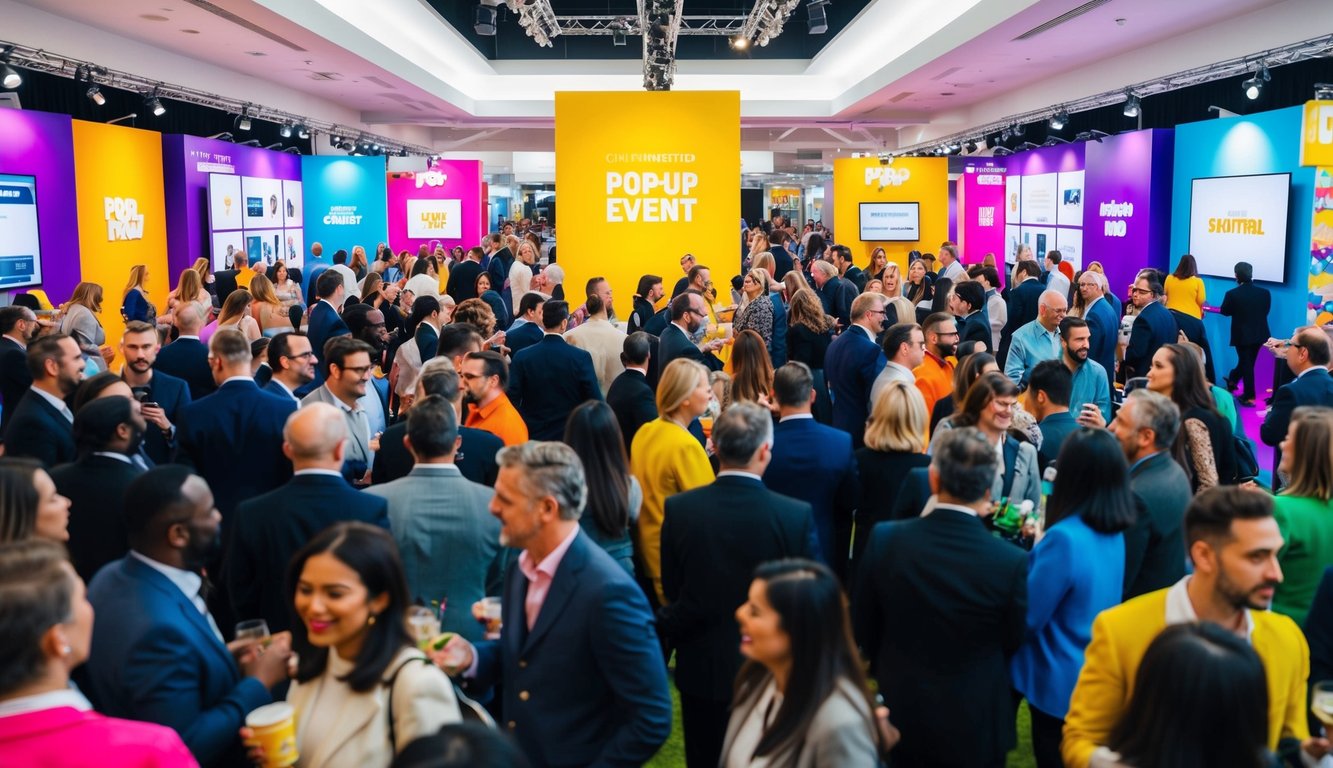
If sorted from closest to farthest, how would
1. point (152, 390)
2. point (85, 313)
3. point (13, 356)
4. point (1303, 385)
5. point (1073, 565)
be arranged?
1. point (1073, 565)
2. point (152, 390)
3. point (1303, 385)
4. point (13, 356)
5. point (85, 313)

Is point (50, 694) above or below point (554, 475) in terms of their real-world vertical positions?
below

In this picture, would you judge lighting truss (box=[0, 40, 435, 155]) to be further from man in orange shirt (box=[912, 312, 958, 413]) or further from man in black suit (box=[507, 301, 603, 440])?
man in orange shirt (box=[912, 312, 958, 413])

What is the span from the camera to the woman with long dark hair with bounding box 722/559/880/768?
2.01m

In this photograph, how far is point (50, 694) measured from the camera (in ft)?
6.14

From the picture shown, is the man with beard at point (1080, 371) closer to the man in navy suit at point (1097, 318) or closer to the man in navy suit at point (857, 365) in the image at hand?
the man in navy suit at point (857, 365)

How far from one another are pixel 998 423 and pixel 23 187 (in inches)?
381

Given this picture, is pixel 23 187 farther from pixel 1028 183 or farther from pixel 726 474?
pixel 1028 183

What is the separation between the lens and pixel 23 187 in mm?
10383

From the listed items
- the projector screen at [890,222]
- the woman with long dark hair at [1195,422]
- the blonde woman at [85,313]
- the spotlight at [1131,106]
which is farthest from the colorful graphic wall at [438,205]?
the woman with long dark hair at [1195,422]

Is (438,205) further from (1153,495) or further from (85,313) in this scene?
(1153,495)

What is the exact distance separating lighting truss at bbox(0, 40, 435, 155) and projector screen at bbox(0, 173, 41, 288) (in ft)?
3.55

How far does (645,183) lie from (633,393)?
6.07m

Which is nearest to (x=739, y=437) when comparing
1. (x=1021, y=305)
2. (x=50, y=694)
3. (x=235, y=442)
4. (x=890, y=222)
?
(x=50, y=694)

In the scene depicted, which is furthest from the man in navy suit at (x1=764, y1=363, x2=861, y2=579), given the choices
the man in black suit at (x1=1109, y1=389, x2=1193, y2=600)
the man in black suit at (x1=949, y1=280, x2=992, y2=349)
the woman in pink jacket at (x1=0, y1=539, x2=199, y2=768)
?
the man in black suit at (x1=949, y1=280, x2=992, y2=349)
